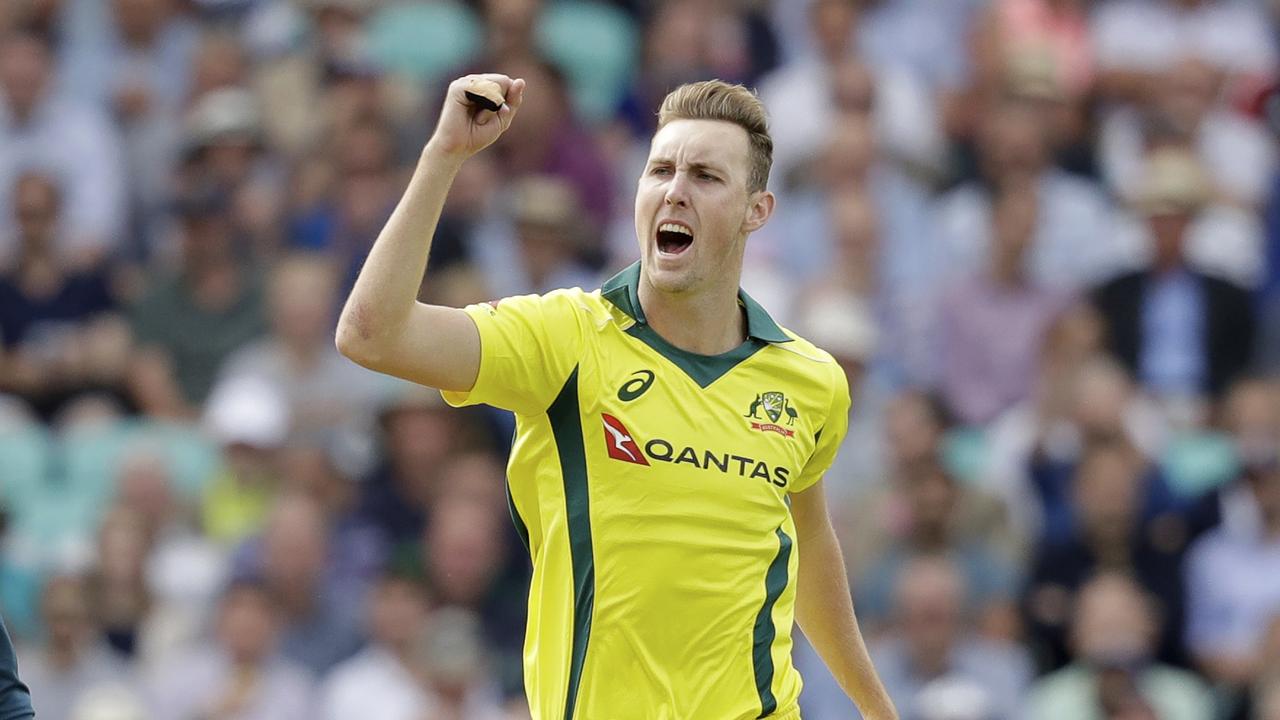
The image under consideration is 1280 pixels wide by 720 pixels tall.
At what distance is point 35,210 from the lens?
10867mm

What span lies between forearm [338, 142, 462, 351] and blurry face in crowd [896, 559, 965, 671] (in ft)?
17.0

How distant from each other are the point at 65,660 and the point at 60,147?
3.46m

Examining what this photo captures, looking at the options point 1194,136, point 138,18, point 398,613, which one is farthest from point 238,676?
point 1194,136

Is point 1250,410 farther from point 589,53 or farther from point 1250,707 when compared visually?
point 589,53

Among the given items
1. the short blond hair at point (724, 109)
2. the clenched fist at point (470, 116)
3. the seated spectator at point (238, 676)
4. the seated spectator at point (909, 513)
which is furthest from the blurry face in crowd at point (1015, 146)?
the clenched fist at point (470, 116)

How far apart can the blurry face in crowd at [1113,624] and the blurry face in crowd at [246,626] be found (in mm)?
3605

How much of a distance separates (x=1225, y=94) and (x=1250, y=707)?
14.6 feet

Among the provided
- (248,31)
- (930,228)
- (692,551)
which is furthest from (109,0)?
(692,551)

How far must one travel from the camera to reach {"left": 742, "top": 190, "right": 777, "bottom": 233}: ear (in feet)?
16.4

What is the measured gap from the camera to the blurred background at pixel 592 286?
9203 mm

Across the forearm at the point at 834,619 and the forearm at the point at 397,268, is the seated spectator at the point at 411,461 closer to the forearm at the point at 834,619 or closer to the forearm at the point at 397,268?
the forearm at the point at 834,619

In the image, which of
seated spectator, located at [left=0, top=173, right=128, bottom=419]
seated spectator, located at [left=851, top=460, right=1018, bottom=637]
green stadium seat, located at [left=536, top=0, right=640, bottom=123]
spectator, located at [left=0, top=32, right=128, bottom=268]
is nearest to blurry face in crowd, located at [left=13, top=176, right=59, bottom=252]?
seated spectator, located at [left=0, top=173, right=128, bottom=419]

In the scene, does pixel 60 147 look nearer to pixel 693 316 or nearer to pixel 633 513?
pixel 693 316

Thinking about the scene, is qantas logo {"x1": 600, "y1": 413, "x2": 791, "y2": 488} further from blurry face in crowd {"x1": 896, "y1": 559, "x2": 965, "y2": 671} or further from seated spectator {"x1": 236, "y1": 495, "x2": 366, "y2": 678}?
seated spectator {"x1": 236, "y1": 495, "x2": 366, "y2": 678}
